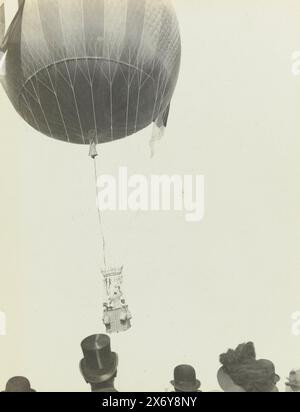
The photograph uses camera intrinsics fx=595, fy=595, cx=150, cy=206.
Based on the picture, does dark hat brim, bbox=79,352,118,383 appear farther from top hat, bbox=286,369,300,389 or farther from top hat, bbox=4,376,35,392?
top hat, bbox=286,369,300,389

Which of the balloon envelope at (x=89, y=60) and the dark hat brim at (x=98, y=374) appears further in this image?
the dark hat brim at (x=98, y=374)

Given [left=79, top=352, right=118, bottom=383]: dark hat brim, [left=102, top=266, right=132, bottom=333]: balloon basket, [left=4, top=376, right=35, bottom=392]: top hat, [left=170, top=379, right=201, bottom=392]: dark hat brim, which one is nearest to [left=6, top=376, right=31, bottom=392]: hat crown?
[left=4, top=376, right=35, bottom=392]: top hat

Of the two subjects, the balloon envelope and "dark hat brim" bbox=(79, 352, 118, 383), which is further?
"dark hat brim" bbox=(79, 352, 118, 383)

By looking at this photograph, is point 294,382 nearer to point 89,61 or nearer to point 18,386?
point 18,386

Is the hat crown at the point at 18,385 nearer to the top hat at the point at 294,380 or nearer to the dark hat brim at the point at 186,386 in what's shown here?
the dark hat brim at the point at 186,386

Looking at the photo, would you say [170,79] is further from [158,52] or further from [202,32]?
[202,32]

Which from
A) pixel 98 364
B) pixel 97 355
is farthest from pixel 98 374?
pixel 97 355

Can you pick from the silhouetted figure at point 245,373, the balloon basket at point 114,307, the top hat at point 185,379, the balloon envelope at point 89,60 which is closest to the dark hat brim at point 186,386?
the top hat at point 185,379

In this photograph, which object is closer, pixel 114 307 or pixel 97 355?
pixel 97 355
